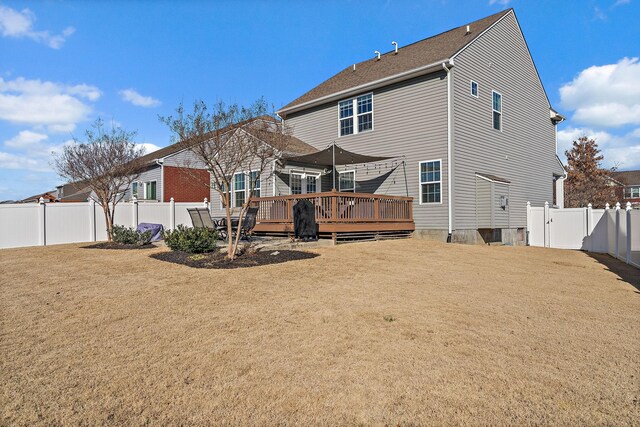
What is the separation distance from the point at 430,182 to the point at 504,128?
17.3ft

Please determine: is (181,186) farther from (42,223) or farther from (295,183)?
(295,183)

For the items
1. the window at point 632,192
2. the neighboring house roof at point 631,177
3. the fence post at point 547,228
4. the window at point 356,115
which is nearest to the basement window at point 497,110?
the fence post at point 547,228

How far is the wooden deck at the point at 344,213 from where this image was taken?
1148cm

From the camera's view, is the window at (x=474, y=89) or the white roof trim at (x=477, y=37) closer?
the white roof trim at (x=477, y=37)

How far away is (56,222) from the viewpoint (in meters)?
14.4

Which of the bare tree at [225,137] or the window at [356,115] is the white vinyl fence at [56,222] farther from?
the window at [356,115]

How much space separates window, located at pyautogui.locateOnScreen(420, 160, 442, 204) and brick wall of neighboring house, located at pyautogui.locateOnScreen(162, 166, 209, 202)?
12.7 meters

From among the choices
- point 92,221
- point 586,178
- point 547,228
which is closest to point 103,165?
point 92,221

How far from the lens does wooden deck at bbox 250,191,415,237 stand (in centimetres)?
1148

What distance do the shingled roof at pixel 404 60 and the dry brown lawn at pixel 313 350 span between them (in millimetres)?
9935

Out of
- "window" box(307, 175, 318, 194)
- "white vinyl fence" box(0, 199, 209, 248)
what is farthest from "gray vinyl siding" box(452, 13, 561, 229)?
"white vinyl fence" box(0, 199, 209, 248)

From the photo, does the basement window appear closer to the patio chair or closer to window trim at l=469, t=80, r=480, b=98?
window trim at l=469, t=80, r=480, b=98

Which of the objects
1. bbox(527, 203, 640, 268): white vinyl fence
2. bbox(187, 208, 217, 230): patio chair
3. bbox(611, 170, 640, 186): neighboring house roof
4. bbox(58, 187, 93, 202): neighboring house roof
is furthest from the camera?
bbox(611, 170, 640, 186): neighboring house roof

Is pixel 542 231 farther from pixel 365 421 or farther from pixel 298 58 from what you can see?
pixel 365 421
